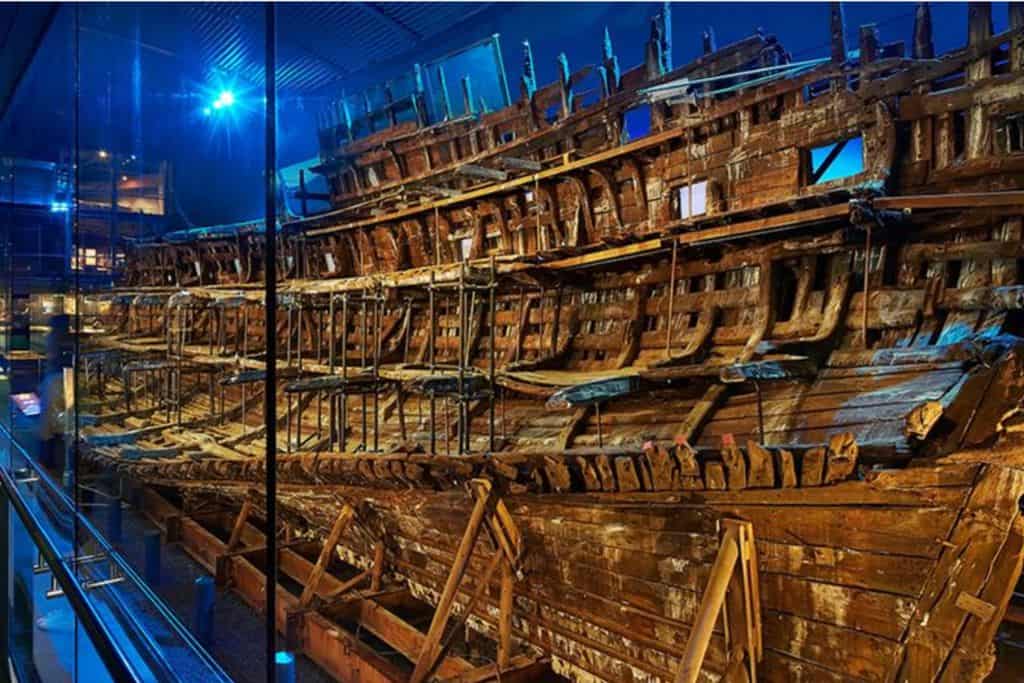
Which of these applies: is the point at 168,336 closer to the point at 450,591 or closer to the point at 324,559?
the point at 324,559

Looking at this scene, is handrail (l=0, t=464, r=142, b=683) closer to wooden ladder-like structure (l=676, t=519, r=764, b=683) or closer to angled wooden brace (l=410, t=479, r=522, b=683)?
wooden ladder-like structure (l=676, t=519, r=764, b=683)

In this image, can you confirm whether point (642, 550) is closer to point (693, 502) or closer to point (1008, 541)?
point (693, 502)

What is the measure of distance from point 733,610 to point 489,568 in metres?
1.76

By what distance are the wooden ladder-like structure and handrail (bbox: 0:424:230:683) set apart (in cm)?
205

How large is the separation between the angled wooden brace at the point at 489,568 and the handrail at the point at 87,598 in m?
2.18

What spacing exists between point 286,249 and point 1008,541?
12022 millimetres

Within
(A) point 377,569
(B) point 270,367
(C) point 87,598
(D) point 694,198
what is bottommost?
(A) point 377,569

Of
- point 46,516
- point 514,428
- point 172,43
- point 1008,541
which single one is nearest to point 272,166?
point 46,516

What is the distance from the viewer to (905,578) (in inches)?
106

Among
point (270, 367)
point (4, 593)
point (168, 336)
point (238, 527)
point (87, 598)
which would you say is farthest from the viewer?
point (168, 336)

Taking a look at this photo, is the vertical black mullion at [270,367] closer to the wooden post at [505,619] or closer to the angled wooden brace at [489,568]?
the angled wooden brace at [489,568]

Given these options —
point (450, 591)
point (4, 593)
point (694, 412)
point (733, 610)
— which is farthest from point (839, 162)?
point (4, 593)

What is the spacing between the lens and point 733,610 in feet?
9.98

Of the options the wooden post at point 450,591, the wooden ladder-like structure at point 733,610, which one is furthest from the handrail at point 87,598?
the wooden post at point 450,591
